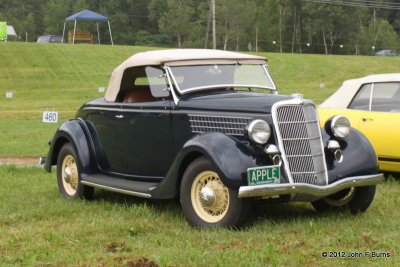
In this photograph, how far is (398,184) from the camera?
9.17 meters

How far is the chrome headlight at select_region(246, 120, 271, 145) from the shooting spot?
630cm

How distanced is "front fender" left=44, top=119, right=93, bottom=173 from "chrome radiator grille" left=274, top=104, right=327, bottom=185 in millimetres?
2836

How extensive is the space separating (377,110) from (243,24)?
83.2m

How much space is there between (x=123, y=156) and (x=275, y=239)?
2.65 metres

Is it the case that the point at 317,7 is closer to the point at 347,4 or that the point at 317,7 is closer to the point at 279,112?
the point at 347,4

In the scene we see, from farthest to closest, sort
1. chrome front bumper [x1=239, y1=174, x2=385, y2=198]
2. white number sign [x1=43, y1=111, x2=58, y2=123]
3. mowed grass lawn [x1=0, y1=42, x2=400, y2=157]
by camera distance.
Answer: mowed grass lawn [x1=0, y1=42, x2=400, y2=157] → white number sign [x1=43, y1=111, x2=58, y2=123] → chrome front bumper [x1=239, y1=174, x2=385, y2=198]

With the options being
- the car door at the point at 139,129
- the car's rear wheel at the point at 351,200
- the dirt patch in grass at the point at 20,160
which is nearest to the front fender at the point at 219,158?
the car door at the point at 139,129

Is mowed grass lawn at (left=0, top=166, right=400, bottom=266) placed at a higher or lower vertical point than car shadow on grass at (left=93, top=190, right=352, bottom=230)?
higher

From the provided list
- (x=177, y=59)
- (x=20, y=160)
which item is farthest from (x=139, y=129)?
(x=20, y=160)

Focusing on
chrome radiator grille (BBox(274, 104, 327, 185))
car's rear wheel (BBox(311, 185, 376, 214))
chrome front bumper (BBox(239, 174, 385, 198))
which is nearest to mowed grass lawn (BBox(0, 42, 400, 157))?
car's rear wheel (BBox(311, 185, 376, 214))

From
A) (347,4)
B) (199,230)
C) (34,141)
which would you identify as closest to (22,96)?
(34,141)

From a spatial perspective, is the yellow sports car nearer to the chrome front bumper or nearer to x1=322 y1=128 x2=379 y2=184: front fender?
x1=322 y1=128 x2=379 y2=184: front fender

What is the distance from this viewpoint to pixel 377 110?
31.5ft

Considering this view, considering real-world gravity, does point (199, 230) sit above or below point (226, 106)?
below
